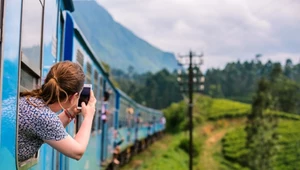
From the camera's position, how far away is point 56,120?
201 cm

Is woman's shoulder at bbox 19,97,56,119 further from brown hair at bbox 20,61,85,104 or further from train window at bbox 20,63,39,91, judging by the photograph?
train window at bbox 20,63,39,91

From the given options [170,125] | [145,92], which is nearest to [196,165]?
[170,125]

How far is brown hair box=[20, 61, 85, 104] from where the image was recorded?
2.04 meters

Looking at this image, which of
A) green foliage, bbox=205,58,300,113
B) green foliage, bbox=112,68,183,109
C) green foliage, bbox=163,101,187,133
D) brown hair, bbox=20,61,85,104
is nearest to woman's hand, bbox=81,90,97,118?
brown hair, bbox=20,61,85,104

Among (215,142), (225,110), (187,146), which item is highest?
(225,110)

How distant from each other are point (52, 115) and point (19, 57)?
0.25m

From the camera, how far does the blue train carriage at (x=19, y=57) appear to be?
1743 mm

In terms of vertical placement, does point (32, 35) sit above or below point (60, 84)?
above

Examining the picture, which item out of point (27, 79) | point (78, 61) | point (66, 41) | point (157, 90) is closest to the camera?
point (27, 79)

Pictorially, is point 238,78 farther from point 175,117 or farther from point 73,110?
point 73,110

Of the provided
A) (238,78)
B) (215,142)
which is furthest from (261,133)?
(238,78)

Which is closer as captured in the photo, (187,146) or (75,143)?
(75,143)

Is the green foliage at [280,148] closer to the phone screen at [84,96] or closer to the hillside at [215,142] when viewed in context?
the hillside at [215,142]

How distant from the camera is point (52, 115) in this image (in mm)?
2008
